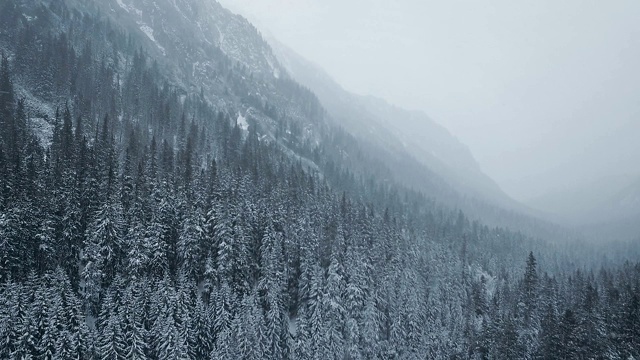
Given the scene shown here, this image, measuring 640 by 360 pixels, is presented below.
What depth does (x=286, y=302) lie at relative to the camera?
2638 inches

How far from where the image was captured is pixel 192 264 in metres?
60.2

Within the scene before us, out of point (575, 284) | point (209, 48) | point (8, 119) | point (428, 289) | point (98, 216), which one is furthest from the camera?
point (209, 48)

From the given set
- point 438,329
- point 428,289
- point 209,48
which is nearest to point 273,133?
point 209,48

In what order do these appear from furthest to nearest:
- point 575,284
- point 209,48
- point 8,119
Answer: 1. point 209,48
2. point 575,284
3. point 8,119

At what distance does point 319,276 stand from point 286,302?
23.2 ft

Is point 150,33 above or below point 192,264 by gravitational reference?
above

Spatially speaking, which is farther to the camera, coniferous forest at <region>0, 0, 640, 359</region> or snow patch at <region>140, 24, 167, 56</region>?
snow patch at <region>140, 24, 167, 56</region>

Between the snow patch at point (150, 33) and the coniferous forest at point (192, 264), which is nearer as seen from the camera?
the coniferous forest at point (192, 264)

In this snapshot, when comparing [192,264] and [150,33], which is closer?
[192,264]

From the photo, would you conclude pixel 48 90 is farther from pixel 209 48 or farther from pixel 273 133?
Answer: pixel 209 48

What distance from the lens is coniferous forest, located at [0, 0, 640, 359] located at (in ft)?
157

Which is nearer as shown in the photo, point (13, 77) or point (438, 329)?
point (438, 329)

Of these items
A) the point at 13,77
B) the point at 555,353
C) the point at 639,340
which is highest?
the point at 639,340

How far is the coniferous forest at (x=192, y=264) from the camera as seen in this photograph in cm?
4775
